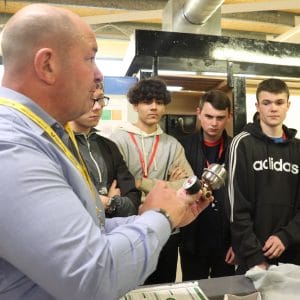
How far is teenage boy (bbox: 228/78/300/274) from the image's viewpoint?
168 cm

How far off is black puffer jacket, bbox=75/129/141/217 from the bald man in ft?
2.41

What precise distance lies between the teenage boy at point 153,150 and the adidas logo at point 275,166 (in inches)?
14.7

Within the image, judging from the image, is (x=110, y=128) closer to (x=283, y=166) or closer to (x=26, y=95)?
(x=283, y=166)

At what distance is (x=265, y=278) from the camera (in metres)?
1.02

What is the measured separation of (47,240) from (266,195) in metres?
1.51

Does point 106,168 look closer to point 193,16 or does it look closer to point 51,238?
point 51,238

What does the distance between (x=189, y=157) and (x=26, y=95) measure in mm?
1564

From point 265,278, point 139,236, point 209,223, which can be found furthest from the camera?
point 209,223

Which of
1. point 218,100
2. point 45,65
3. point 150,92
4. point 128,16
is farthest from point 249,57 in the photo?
point 45,65

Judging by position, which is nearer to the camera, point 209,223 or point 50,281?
point 50,281

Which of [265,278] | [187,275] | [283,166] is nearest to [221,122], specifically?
[283,166]

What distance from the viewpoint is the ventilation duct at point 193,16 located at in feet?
8.44

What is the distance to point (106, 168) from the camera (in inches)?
61.4

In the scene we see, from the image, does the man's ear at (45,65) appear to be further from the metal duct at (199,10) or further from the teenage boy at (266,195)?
the metal duct at (199,10)
